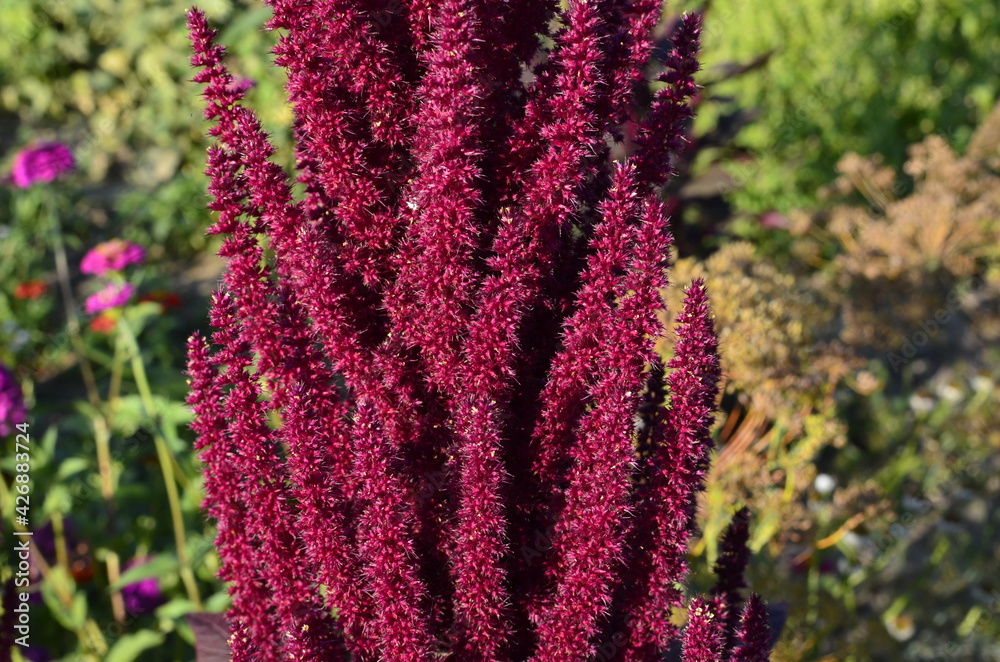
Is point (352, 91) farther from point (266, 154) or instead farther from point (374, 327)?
point (374, 327)

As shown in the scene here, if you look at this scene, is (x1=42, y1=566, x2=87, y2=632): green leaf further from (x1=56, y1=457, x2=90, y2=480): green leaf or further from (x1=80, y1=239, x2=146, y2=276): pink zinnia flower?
(x1=80, y1=239, x2=146, y2=276): pink zinnia flower

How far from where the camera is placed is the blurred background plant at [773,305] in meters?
3.10

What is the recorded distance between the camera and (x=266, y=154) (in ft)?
3.51

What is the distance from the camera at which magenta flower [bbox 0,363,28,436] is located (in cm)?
307

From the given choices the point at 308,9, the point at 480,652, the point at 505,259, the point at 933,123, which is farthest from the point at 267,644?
the point at 933,123

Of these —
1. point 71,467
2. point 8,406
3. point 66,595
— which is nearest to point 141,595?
point 66,595

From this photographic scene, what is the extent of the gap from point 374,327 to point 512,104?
0.36 meters

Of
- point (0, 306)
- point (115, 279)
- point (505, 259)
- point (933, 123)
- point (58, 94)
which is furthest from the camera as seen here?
point (58, 94)

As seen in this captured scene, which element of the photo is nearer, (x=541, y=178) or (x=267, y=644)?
(x=541, y=178)

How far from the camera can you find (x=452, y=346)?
1104 millimetres

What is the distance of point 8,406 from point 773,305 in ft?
8.99

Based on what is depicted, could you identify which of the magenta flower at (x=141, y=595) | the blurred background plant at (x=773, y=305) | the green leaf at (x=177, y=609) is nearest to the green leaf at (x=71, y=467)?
the blurred background plant at (x=773, y=305)

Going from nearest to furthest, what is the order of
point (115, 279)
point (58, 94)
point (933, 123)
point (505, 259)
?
point (505, 259) < point (115, 279) < point (933, 123) < point (58, 94)

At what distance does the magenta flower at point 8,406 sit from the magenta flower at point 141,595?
68cm
